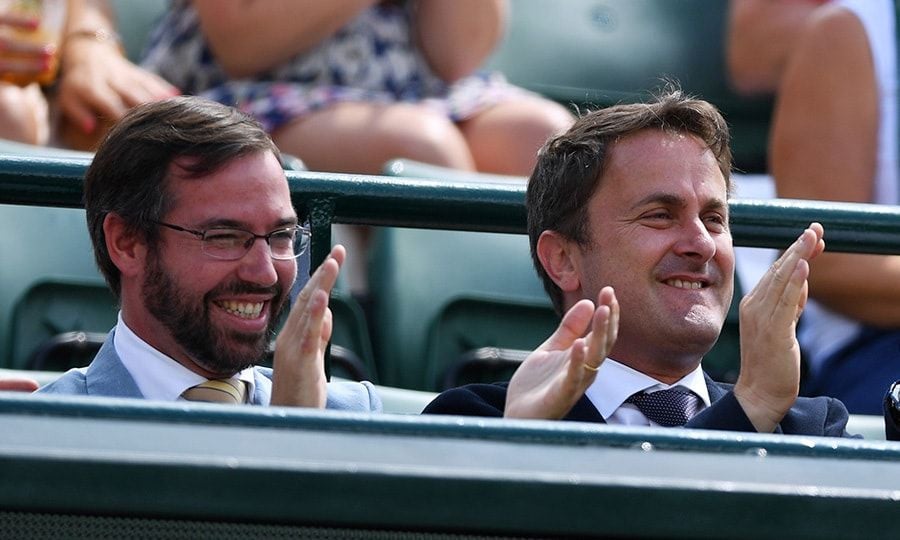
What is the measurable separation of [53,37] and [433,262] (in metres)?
0.93

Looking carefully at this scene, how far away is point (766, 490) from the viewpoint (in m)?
1.09

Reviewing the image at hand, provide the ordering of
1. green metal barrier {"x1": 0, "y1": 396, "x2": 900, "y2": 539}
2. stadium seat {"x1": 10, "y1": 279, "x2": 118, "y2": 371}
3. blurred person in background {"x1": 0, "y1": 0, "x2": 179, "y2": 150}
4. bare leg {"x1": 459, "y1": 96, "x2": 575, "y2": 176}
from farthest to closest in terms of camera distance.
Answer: bare leg {"x1": 459, "y1": 96, "x2": 575, "y2": 176}
blurred person in background {"x1": 0, "y1": 0, "x2": 179, "y2": 150}
stadium seat {"x1": 10, "y1": 279, "x2": 118, "y2": 371}
green metal barrier {"x1": 0, "y1": 396, "x2": 900, "y2": 539}

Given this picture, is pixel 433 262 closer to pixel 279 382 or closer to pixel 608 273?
pixel 608 273

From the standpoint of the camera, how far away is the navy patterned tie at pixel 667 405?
203 centimetres

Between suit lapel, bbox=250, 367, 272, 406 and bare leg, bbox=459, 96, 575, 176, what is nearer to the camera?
suit lapel, bbox=250, 367, 272, 406

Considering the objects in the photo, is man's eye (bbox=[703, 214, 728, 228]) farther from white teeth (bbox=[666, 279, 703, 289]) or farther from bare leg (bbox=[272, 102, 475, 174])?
bare leg (bbox=[272, 102, 475, 174])

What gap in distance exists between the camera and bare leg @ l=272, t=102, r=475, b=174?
3.24 m

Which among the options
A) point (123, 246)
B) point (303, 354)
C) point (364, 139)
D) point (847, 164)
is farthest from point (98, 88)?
point (303, 354)

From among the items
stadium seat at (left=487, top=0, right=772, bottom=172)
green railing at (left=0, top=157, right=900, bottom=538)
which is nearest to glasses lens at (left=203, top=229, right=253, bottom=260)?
green railing at (left=0, top=157, right=900, bottom=538)

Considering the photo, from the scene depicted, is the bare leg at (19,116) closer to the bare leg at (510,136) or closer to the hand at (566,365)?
the bare leg at (510,136)

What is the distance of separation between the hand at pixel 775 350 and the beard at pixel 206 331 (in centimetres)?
63

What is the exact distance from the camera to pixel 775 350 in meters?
1.78

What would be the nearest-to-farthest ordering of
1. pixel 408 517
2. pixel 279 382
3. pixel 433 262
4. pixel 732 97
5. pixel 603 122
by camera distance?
1. pixel 408 517
2. pixel 279 382
3. pixel 603 122
4. pixel 433 262
5. pixel 732 97

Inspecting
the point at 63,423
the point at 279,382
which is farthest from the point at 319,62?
the point at 63,423
